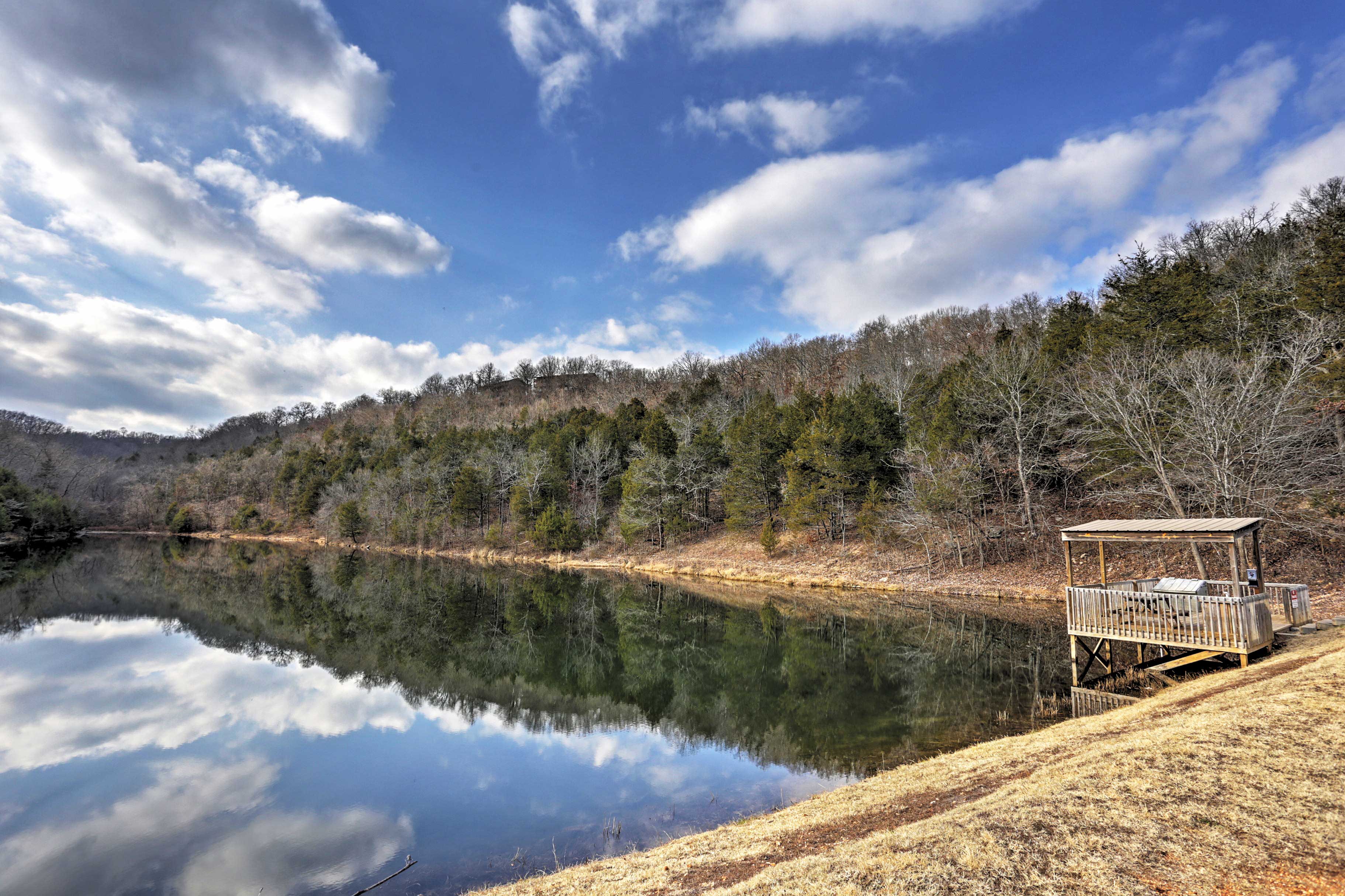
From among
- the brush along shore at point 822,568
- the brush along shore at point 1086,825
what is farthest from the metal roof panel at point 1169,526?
the brush along shore at point 822,568

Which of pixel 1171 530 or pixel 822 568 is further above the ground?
pixel 1171 530

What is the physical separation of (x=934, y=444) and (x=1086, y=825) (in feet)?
97.6

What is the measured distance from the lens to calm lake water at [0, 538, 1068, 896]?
925 cm

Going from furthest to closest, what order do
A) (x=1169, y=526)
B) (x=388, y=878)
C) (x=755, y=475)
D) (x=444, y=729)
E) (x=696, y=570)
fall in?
(x=755, y=475), (x=696, y=570), (x=444, y=729), (x=1169, y=526), (x=388, y=878)

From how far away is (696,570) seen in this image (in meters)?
41.4

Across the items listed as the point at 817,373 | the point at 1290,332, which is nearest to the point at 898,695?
the point at 1290,332

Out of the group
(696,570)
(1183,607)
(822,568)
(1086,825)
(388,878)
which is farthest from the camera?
(696,570)

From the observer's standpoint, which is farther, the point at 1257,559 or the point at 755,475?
the point at 755,475

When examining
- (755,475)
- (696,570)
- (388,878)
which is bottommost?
(388,878)

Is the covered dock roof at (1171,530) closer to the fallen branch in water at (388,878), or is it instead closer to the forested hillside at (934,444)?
the forested hillside at (934,444)

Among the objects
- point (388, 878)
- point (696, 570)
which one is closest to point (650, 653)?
point (388, 878)

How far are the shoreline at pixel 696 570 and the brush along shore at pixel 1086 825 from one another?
64.6 feet

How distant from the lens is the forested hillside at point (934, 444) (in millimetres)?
21484

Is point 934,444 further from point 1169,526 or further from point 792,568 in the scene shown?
point 1169,526
